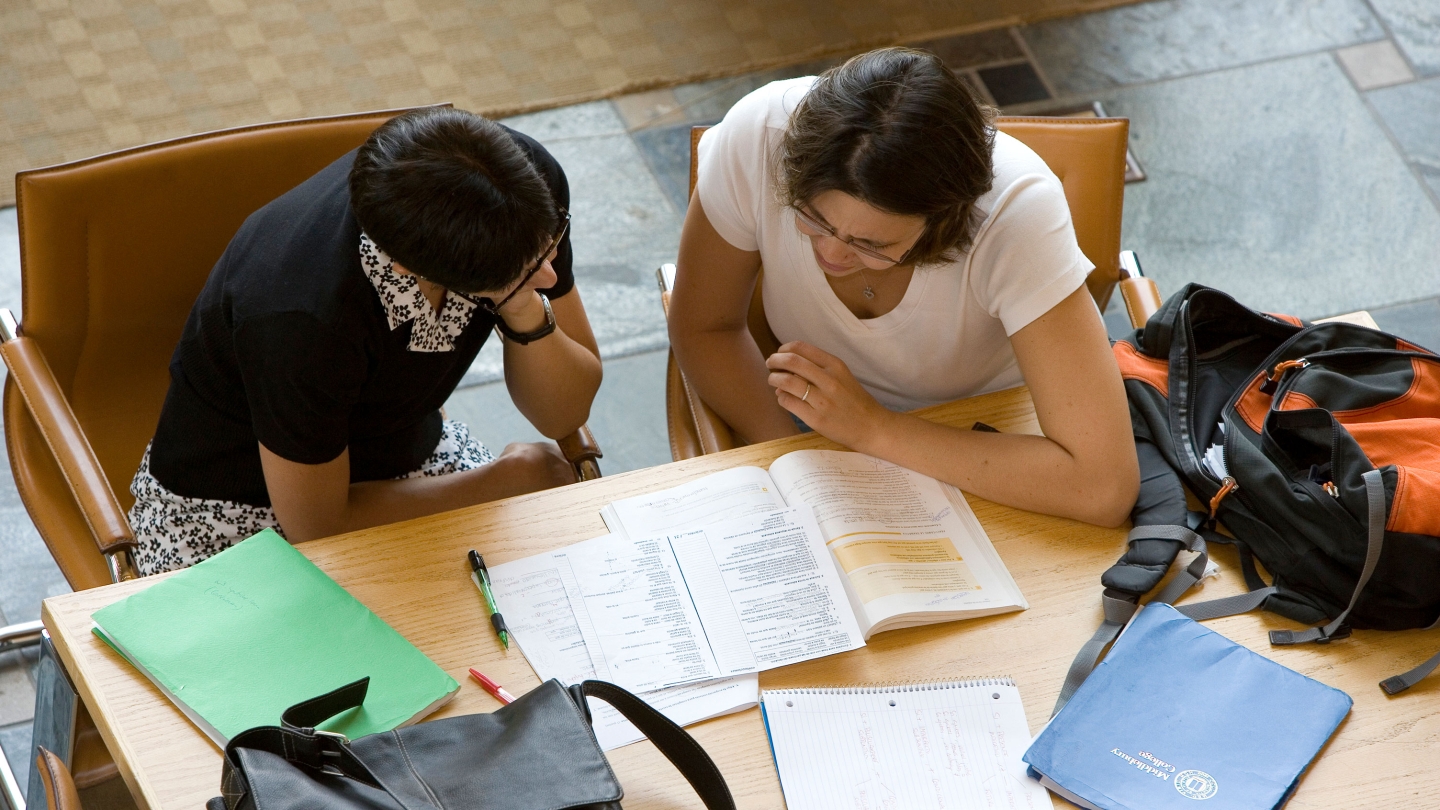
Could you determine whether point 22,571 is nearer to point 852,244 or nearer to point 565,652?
point 565,652

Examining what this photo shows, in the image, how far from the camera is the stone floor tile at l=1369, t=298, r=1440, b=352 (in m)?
2.89

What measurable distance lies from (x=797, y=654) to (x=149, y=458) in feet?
3.25

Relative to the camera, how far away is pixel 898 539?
1.49m

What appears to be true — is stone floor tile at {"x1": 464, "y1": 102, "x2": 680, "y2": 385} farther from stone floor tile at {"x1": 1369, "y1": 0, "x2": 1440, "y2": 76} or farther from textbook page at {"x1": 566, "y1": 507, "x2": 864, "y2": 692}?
stone floor tile at {"x1": 1369, "y1": 0, "x2": 1440, "y2": 76}

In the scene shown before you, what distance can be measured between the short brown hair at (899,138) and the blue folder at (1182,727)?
547 millimetres

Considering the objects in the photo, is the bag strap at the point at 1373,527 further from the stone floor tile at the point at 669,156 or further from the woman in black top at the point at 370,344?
the stone floor tile at the point at 669,156

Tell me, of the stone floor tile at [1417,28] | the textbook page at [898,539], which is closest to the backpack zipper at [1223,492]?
the textbook page at [898,539]

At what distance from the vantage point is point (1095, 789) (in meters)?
1.25

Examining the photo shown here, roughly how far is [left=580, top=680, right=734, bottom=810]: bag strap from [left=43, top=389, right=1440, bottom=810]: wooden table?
0.13 ft

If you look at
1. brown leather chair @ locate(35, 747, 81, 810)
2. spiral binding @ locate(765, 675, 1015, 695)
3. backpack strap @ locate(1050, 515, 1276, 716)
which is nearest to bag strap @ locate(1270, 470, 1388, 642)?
backpack strap @ locate(1050, 515, 1276, 716)

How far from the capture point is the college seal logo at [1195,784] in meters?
1.24

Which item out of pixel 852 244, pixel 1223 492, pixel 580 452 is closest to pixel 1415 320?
pixel 1223 492

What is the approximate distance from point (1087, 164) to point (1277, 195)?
5.32 feet

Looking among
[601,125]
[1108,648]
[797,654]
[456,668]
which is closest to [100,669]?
[456,668]
